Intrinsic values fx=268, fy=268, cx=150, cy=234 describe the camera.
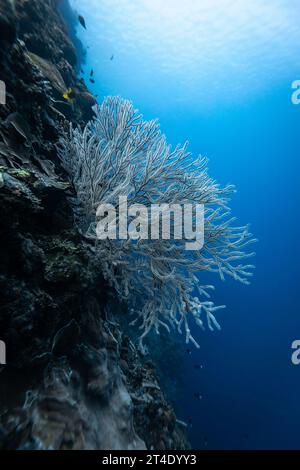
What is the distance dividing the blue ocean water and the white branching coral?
8724 mm

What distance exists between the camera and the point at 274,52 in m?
24.6

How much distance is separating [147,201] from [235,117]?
52706 mm

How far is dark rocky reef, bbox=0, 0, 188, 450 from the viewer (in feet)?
7.20

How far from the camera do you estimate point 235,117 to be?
49438 millimetres

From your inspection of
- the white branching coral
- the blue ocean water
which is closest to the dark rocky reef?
the white branching coral

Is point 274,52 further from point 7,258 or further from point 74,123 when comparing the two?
point 7,258

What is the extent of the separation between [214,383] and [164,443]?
29982mm

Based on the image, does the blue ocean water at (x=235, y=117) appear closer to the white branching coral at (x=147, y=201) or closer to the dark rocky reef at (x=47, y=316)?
the white branching coral at (x=147, y=201)

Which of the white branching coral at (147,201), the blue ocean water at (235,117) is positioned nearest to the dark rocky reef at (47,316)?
the white branching coral at (147,201)

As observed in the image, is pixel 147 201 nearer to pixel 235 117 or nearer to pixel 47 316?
pixel 47 316

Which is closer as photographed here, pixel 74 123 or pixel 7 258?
pixel 7 258

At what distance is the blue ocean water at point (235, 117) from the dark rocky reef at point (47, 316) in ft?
29.8

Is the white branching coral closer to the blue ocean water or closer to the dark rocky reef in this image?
the dark rocky reef
